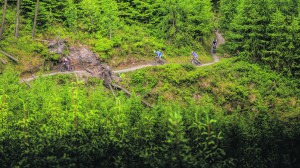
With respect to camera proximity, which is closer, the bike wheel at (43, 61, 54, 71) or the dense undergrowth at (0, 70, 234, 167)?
the dense undergrowth at (0, 70, 234, 167)

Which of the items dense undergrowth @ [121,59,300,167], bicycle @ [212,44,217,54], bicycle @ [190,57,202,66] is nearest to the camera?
dense undergrowth @ [121,59,300,167]

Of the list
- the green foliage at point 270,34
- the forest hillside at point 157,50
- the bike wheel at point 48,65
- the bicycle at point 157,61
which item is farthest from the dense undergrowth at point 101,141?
the green foliage at point 270,34

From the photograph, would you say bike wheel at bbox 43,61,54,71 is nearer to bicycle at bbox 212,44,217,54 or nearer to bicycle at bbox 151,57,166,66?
bicycle at bbox 151,57,166,66

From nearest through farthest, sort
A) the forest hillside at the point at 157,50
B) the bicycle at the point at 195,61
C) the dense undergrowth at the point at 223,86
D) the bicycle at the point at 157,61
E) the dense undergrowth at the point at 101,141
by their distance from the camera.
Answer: the dense undergrowth at the point at 101,141
the forest hillside at the point at 157,50
the dense undergrowth at the point at 223,86
the bicycle at the point at 157,61
the bicycle at the point at 195,61

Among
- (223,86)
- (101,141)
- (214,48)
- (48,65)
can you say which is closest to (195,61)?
(223,86)

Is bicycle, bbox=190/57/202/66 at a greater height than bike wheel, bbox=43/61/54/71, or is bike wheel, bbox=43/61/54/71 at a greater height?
bicycle, bbox=190/57/202/66

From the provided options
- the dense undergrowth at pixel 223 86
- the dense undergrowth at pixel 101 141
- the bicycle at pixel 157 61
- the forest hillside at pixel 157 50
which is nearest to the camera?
the dense undergrowth at pixel 101 141

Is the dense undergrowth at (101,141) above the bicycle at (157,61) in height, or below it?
below

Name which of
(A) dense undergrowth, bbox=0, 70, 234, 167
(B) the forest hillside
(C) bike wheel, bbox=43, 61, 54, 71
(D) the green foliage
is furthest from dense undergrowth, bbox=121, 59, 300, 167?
(A) dense undergrowth, bbox=0, 70, 234, 167

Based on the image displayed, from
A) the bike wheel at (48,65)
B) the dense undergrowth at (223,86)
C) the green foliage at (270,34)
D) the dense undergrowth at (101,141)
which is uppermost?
the green foliage at (270,34)

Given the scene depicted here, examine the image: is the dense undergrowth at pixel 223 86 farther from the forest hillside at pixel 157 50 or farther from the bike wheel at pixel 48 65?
the bike wheel at pixel 48 65

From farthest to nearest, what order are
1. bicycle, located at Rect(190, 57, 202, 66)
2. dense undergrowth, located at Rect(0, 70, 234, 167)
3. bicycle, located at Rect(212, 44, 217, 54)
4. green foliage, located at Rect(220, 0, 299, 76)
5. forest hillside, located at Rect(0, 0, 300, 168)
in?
1. bicycle, located at Rect(212, 44, 217, 54)
2. bicycle, located at Rect(190, 57, 202, 66)
3. green foliage, located at Rect(220, 0, 299, 76)
4. forest hillside, located at Rect(0, 0, 300, 168)
5. dense undergrowth, located at Rect(0, 70, 234, 167)
